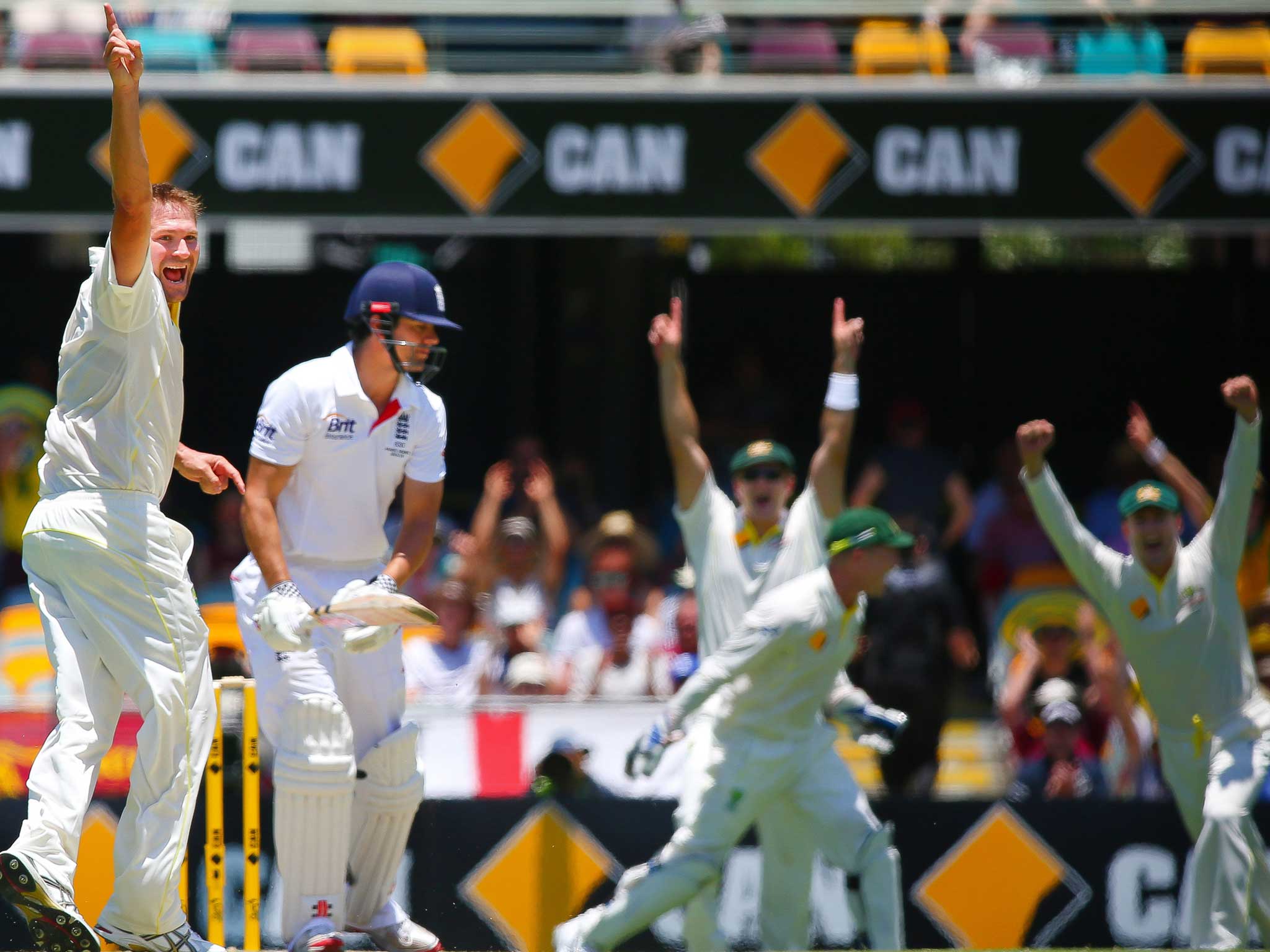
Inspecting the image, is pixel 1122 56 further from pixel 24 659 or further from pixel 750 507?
pixel 24 659

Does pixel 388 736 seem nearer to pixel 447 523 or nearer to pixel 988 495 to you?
pixel 447 523

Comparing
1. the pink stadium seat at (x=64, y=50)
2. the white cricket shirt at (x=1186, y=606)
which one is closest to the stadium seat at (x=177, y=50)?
the pink stadium seat at (x=64, y=50)

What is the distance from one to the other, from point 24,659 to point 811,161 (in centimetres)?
497

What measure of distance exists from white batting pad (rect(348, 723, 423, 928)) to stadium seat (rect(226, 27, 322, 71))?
18.1 ft

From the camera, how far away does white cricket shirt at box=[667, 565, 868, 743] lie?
601 cm

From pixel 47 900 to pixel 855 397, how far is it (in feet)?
12.7

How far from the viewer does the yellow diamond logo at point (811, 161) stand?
9648 mm

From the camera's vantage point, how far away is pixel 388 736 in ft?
17.7

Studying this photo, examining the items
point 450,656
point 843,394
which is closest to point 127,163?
point 843,394

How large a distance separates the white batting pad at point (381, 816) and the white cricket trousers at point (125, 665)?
Answer: 91cm

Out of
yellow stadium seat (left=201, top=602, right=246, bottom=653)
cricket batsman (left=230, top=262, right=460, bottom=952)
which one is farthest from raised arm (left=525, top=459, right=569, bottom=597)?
cricket batsman (left=230, top=262, right=460, bottom=952)

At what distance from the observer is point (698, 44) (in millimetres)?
9898

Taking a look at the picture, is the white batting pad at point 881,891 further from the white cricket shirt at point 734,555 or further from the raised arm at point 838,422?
the raised arm at point 838,422

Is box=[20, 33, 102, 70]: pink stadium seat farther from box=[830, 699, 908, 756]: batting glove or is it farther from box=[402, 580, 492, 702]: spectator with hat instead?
box=[830, 699, 908, 756]: batting glove
